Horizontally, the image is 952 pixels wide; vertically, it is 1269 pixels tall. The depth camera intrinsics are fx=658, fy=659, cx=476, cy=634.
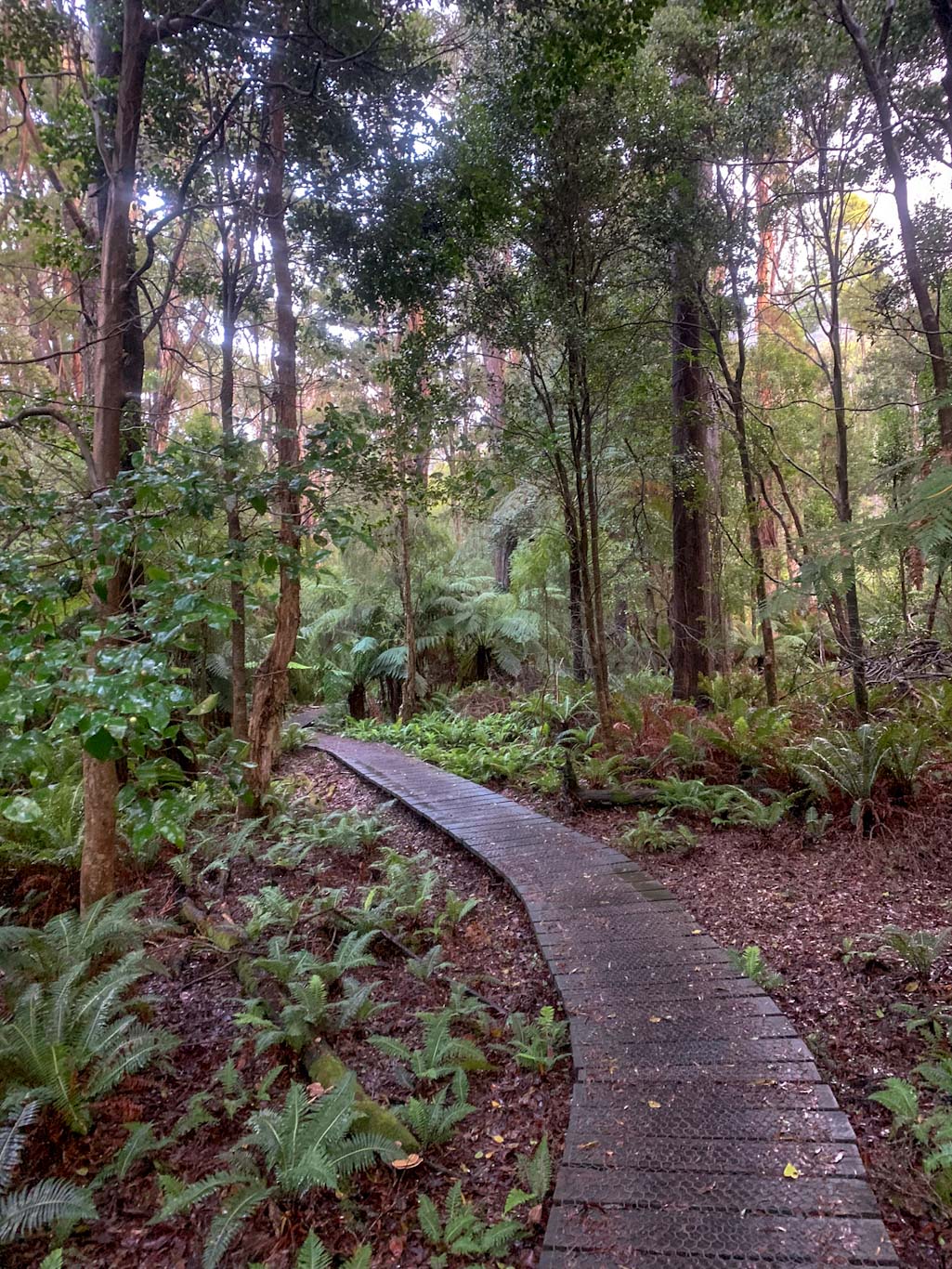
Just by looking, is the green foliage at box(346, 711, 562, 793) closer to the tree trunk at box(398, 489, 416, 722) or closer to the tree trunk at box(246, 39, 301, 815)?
the tree trunk at box(398, 489, 416, 722)

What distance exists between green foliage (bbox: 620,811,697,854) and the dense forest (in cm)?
5

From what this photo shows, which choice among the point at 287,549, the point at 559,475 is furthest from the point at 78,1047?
the point at 559,475

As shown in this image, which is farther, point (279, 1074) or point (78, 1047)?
point (279, 1074)

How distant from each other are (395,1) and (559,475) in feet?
14.2

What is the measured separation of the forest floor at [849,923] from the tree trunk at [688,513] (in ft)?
9.45

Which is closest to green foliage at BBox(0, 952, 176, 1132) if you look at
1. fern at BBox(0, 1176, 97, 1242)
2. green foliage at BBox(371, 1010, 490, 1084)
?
fern at BBox(0, 1176, 97, 1242)

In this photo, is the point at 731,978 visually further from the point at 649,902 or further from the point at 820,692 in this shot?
the point at 820,692

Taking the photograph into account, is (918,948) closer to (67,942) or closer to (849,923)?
(849,923)

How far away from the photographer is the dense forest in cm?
244

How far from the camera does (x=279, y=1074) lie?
315 centimetres

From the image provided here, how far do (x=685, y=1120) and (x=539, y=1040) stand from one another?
2.60ft

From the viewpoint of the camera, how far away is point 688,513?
8.36 m

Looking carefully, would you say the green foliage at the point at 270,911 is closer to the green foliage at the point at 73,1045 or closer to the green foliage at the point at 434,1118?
the green foliage at the point at 73,1045

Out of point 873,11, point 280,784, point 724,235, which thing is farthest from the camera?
point 280,784
